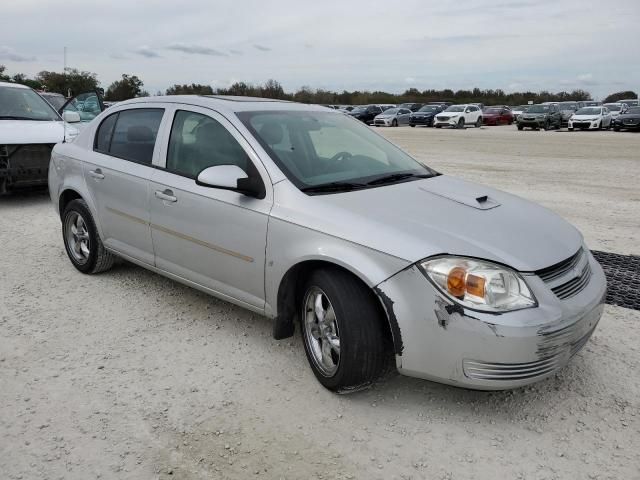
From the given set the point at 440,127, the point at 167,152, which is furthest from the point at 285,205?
the point at 440,127

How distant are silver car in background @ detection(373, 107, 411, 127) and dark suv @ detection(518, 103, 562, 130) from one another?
8.64 m

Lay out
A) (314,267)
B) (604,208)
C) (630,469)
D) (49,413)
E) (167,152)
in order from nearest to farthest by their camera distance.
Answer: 1. (630,469)
2. (49,413)
3. (314,267)
4. (167,152)
5. (604,208)

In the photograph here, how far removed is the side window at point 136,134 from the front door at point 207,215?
9.3 inches

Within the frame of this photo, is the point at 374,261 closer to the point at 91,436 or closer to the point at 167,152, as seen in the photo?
the point at 91,436

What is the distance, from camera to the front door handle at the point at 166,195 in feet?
13.1

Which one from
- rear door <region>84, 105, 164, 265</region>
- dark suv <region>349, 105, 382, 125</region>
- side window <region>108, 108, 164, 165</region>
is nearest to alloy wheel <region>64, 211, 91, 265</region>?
rear door <region>84, 105, 164, 265</region>

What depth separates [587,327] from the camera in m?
3.03

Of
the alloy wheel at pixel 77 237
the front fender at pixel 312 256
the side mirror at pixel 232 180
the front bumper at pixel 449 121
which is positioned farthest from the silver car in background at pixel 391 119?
the front fender at pixel 312 256

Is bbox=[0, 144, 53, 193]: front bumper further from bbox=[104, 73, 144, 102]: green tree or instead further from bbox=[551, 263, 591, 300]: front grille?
bbox=[104, 73, 144, 102]: green tree

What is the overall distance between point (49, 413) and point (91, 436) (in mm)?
361

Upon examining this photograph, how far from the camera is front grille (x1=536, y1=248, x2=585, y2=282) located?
289 centimetres

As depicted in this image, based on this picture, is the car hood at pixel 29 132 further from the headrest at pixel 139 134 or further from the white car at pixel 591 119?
the white car at pixel 591 119

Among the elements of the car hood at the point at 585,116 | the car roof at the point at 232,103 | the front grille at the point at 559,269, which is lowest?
the front grille at the point at 559,269

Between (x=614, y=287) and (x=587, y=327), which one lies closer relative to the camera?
(x=587, y=327)
